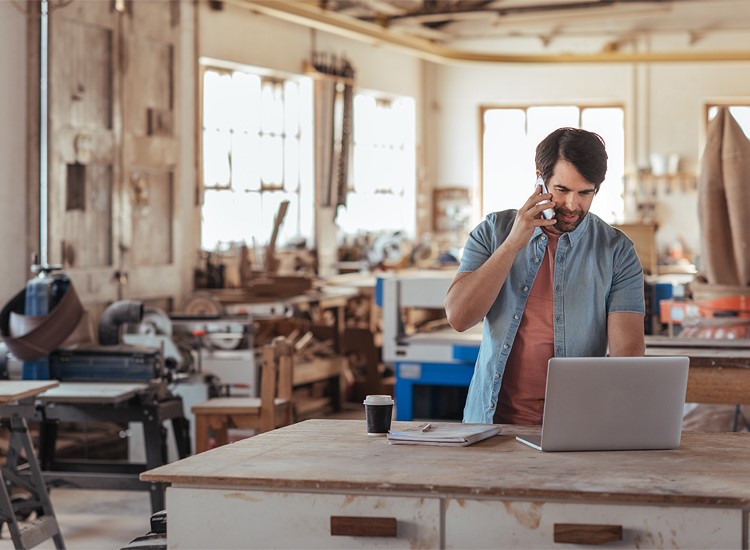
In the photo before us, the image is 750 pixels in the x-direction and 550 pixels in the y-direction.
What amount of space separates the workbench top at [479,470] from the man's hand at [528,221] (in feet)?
1.65

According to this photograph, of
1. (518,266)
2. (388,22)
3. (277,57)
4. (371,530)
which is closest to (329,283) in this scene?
(277,57)

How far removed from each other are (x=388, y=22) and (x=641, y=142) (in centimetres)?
315

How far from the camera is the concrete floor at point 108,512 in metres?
4.84

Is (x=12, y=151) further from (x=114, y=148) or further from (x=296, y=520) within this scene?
(x=296, y=520)

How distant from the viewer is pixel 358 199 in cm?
1212

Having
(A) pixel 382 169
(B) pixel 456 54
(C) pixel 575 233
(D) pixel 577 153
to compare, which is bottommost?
(C) pixel 575 233

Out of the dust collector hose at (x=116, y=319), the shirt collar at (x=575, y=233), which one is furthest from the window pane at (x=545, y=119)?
the shirt collar at (x=575, y=233)

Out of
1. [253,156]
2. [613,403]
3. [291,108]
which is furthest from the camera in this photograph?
[291,108]

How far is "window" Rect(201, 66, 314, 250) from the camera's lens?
943 centimetres

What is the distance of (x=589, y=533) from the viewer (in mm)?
2240

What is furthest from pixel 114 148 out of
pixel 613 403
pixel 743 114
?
pixel 743 114

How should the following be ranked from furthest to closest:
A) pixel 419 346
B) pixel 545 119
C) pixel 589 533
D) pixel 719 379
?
pixel 545 119
pixel 419 346
pixel 719 379
pixel 589 533

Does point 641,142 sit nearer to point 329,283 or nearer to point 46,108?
point 329,283

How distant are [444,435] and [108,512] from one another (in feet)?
12.4
